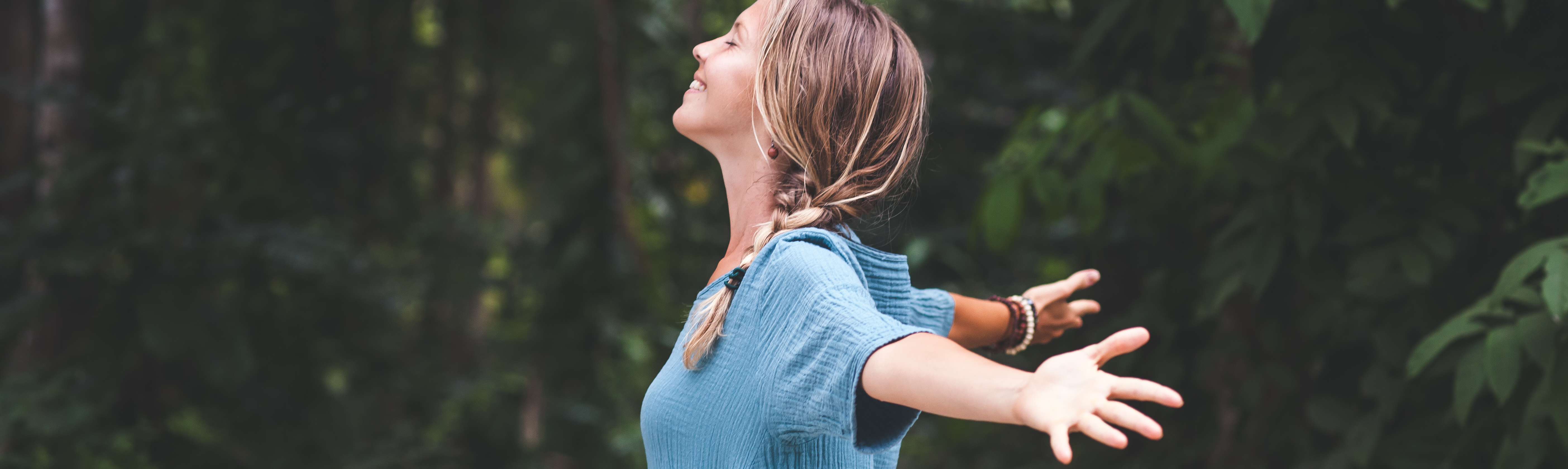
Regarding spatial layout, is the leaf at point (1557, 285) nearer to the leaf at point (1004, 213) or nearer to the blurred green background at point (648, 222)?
the blurred green background at point (648, 222)

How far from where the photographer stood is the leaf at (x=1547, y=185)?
151cm

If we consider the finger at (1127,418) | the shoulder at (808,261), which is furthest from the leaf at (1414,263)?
the finger at (1127,418)

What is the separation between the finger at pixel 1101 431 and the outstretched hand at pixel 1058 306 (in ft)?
3.02

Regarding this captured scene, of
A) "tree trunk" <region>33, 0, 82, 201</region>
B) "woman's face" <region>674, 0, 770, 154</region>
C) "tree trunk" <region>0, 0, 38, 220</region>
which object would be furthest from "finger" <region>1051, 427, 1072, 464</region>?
"tree trunk" <region>0, 0, 38, 220</region>

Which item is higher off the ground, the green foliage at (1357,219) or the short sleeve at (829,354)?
the green foliage at (1357,219)

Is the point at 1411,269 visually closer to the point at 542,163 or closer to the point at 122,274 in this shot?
the point at 122,274

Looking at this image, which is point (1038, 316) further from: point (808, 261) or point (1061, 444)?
A: point (1061, 444)

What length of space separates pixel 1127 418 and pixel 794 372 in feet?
1.09

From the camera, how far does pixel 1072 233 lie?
479 cm

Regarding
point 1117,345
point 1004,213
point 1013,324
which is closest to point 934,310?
point 1013,324

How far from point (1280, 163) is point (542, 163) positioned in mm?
4006

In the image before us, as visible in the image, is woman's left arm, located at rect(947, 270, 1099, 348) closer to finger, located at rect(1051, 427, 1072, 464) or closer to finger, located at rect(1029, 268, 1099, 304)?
finger, located at rect(1029, 268, 1099, 304)

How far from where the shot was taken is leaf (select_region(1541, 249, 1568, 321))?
4.56ft

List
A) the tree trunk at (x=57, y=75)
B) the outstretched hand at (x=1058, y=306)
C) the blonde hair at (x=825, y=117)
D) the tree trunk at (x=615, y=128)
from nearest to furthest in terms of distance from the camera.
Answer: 1. the blonde hair at (x=825, y=117)
2. the outstretched hand at (x=1058, y=306)
3. the tree trunk at (x=57, y=75)
4. the tree trunk at (x=615, y=128)
